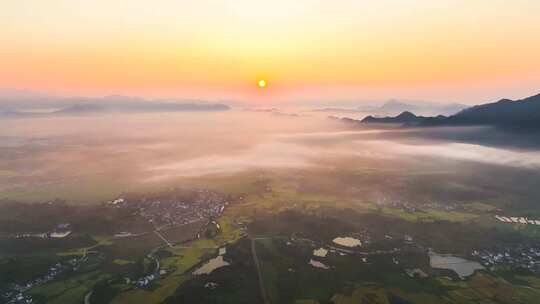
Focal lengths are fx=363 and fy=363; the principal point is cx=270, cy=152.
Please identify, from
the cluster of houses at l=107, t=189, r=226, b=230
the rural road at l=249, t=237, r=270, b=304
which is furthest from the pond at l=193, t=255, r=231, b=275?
the cluster of houses at l=107, t=189, r=226, b=230

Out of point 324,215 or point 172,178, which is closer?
point 324,215

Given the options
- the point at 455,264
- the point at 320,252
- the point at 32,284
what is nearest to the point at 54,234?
the point at 32,284

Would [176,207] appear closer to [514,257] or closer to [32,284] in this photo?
[32,284]

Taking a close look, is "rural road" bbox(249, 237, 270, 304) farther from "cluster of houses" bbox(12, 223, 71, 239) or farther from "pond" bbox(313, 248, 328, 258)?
"cluster of houses" bbox(12, 223, 71, 239)

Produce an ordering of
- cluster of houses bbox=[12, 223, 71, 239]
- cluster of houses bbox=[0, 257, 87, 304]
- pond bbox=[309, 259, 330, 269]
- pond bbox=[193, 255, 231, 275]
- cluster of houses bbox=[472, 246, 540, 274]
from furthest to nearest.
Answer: cluster of houses bbox=[12, 223, 71, 239], cluster of houses bbox=[472, 246, 540, 274], pond bbox=[309, 259, 330, 269], pond bbox=[193, 255, 231, 275], cluster of houses bbox=[0, 257, 87, 304]

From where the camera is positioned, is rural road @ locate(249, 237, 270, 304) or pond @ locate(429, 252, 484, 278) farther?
pond @ locate(429, 252, 484, 278)

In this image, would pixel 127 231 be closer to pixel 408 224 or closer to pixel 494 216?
pixel 408 224

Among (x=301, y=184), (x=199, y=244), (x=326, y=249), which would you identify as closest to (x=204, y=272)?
(x=199, y=244)
